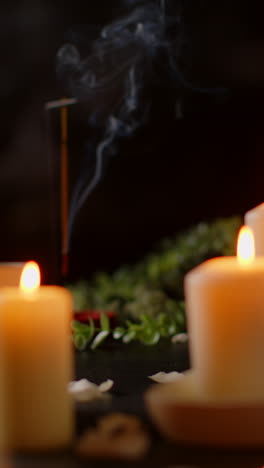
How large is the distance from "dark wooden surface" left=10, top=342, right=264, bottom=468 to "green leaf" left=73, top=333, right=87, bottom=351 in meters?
0.17

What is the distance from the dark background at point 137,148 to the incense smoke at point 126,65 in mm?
135

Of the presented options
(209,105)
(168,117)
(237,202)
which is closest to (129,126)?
(168,117)

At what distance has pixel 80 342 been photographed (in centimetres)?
118

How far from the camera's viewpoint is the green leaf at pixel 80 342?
1.17 metres

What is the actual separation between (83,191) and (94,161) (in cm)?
17

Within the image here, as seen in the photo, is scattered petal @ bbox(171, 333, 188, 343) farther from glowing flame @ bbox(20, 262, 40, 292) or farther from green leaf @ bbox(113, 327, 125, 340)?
glowing flame @ bbox(20, 262, 40, 292)

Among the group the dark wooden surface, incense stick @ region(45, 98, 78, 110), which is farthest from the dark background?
the dark wooden surface

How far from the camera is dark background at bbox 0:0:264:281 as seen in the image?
223 cm

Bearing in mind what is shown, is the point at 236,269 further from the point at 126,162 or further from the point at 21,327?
the point at 126,162

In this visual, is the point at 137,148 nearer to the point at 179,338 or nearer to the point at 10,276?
the point at 179,338

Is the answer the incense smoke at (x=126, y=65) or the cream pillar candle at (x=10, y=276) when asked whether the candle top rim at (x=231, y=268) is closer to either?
the cream pillar candle at (x=10, y=276)

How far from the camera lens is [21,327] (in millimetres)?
499

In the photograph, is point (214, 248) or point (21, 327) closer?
point (21, 327)

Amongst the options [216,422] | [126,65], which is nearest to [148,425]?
[216,422]
